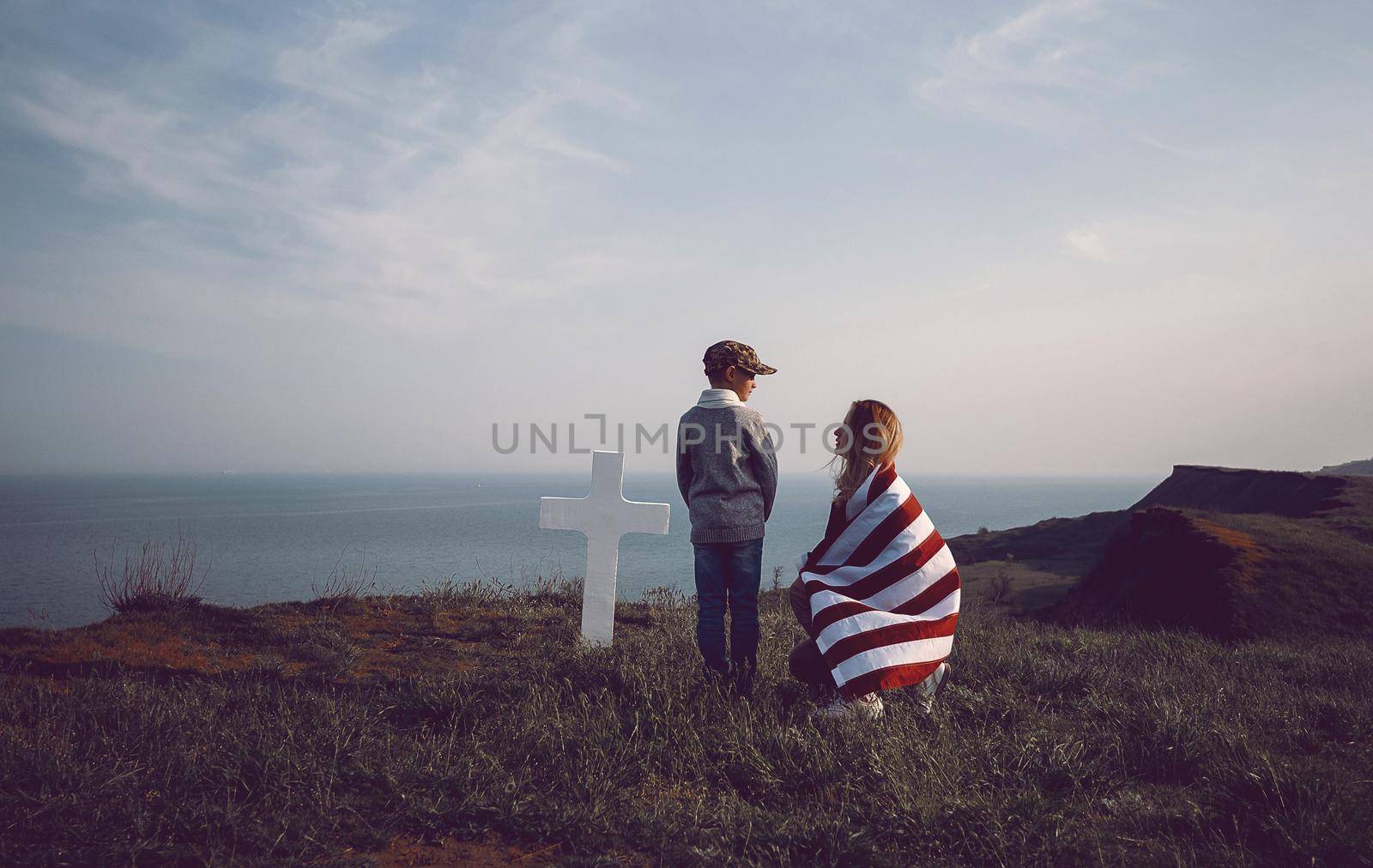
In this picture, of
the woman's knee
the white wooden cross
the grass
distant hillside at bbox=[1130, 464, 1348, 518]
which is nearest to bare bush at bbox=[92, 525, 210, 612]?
the grass

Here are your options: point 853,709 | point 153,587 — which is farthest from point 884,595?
point 153,587

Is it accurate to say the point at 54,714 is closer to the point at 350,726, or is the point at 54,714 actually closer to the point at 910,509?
the point at 350,726

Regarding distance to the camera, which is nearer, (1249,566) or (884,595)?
(884,595)

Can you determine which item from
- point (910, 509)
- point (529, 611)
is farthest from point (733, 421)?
point (529, 611)

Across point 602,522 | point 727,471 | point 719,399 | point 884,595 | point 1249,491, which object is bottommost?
point 884,595

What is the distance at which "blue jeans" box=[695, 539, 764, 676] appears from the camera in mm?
4547

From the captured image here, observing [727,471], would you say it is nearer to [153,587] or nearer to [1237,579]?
[153,587]

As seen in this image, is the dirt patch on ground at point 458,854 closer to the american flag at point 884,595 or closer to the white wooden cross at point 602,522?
the american flag at point 884,595

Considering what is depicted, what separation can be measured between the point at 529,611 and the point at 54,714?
3.76m

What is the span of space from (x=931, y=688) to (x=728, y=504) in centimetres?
156

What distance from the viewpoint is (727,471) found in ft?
15.0

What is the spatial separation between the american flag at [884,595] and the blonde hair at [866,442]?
6 centimetres

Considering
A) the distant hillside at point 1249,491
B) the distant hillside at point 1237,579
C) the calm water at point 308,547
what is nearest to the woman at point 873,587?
the distant hillside at point 1237,579

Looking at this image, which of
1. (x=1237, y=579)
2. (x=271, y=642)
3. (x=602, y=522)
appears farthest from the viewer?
(x=1237, y=579)
